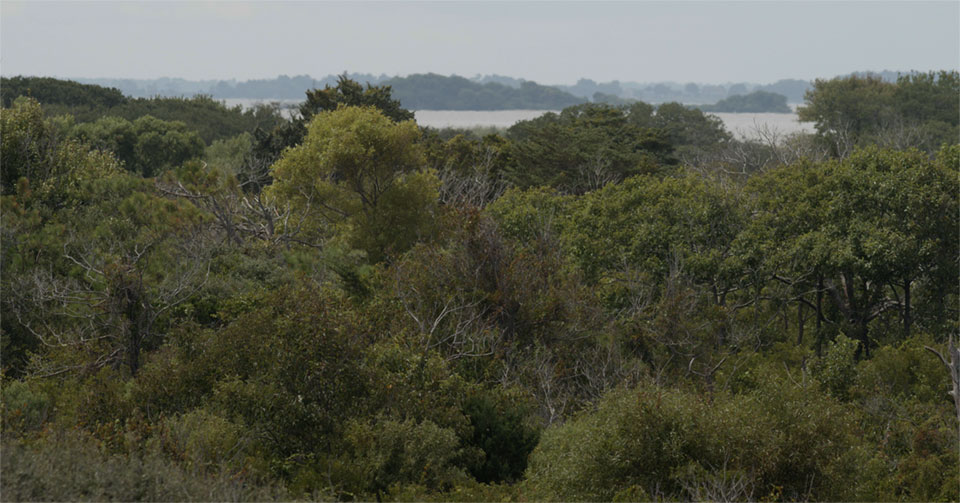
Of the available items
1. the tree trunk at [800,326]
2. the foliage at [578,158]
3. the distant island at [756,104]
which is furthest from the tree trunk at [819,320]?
the distant island at [756,104]

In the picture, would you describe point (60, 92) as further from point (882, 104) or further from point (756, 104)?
point (756, 104)

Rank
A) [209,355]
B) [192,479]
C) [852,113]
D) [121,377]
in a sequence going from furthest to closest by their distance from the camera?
[852,113]
[121,377]
[209,355]
[192,479]

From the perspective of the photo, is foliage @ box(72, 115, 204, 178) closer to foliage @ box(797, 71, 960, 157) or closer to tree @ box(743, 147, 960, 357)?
tree @ box(743, 147, 960, 357)

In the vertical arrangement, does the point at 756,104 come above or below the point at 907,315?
above

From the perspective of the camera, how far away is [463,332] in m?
14.7

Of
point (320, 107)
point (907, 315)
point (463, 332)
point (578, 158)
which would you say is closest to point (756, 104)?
point (578, 158)

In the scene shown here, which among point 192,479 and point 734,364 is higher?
point 192,479

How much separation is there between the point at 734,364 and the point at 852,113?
43445 millimetres

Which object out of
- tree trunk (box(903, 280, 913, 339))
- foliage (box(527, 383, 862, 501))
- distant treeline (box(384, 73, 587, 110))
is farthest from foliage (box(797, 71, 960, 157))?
distant treeline (box(384, 73, 587, 110))

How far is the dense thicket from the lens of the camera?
9945 millimetres

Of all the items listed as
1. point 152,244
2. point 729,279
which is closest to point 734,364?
point 729,279

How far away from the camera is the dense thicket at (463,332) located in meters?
9.95

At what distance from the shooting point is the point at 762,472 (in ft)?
32.6

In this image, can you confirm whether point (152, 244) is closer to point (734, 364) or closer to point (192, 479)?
point (192, 479)
